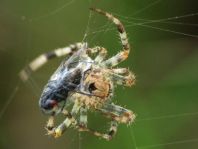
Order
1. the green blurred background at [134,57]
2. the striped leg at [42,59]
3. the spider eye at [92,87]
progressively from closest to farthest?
1. the striped leg at [42,59]
2. the spider eye at [92,87]
3. the green blurred background at [134,57]

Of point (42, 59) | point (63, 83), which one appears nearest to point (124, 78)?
point (63, 83)

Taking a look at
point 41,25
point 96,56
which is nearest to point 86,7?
point 41,25

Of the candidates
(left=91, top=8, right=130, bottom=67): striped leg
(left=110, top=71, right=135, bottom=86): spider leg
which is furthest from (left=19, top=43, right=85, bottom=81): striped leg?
(left=110, top=71, right=135, bottom=86): spider leg

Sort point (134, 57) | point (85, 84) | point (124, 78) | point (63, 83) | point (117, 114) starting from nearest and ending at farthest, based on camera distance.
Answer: point (63, 83) → point (85, 84) → point (124, 78) → point (117, 114) → point (134, 57)

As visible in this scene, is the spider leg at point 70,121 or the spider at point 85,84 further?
the spider leg at point 70,121

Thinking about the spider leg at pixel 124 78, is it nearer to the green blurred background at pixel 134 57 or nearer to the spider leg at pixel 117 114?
the spider leg at pixel 117 114

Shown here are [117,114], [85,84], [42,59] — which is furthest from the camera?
[117,114]

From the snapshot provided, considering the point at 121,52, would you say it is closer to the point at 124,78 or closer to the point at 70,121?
the point at 124,78

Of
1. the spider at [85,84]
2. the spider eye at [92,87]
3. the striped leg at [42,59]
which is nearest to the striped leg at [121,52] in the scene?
the spider at [85,84]
